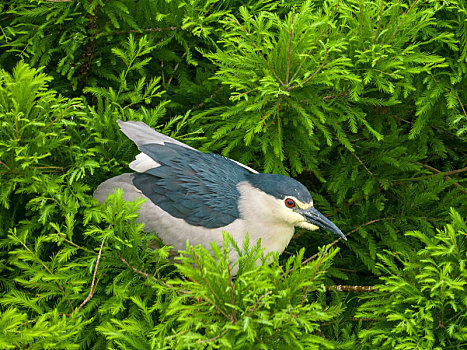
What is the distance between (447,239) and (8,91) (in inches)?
71.1

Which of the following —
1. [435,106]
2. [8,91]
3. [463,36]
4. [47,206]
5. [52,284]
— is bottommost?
[52,284]

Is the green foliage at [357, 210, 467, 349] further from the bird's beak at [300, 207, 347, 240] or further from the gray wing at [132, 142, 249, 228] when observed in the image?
the gray wing at [132, 142, 249, 228]

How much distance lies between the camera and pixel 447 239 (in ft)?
6.33

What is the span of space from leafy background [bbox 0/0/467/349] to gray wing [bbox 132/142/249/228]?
180 millimetres

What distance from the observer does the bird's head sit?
7.22ft

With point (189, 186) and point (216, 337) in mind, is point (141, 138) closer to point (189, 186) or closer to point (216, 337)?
point (189, 186)

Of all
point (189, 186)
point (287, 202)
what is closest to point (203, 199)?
point (189, 186)

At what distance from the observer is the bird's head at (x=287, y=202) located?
2201mm

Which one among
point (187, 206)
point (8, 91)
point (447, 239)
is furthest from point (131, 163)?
point (447, 239)

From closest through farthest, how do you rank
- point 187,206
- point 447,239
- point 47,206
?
1. point 447,239
2. point 47,206
3. point 187,206

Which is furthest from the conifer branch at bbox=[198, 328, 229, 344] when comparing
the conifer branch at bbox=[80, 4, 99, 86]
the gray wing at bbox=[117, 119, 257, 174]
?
the conifer branch at bbox=[80, 4, 99, 86]

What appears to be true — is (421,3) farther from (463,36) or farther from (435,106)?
(435,106)

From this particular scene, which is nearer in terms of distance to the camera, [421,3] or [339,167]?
[421,3]

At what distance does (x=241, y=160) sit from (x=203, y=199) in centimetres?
37
